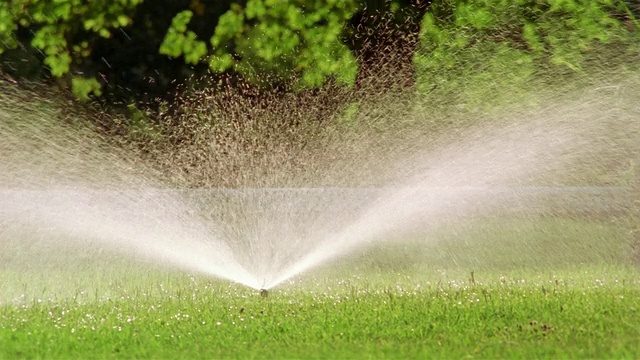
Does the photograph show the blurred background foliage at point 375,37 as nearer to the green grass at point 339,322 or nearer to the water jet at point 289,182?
the water jet at point 289,182

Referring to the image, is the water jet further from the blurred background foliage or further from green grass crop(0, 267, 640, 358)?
green grass crop(0, 267, 640, 358)

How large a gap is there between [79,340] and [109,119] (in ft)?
24.3

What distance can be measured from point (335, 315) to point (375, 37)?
5284mm

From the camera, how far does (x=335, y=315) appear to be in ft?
25.7

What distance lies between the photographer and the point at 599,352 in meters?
6.58

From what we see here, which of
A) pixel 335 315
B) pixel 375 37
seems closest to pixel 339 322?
pixel 335 315

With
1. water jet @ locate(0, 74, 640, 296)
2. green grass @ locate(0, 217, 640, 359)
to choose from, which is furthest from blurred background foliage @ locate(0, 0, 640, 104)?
green grass @ locate(0, 217, 640, 359)

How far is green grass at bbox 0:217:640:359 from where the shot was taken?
6.81m

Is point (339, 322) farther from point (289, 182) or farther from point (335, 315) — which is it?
point (289, 182)

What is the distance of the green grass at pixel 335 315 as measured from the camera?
22.4 ft

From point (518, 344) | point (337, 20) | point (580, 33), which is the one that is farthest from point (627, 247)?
point (518, 344)

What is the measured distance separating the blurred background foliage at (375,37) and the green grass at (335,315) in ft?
6.81

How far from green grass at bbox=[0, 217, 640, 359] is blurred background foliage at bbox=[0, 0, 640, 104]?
2.08 m

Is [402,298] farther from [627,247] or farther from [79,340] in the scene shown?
[627,247]
